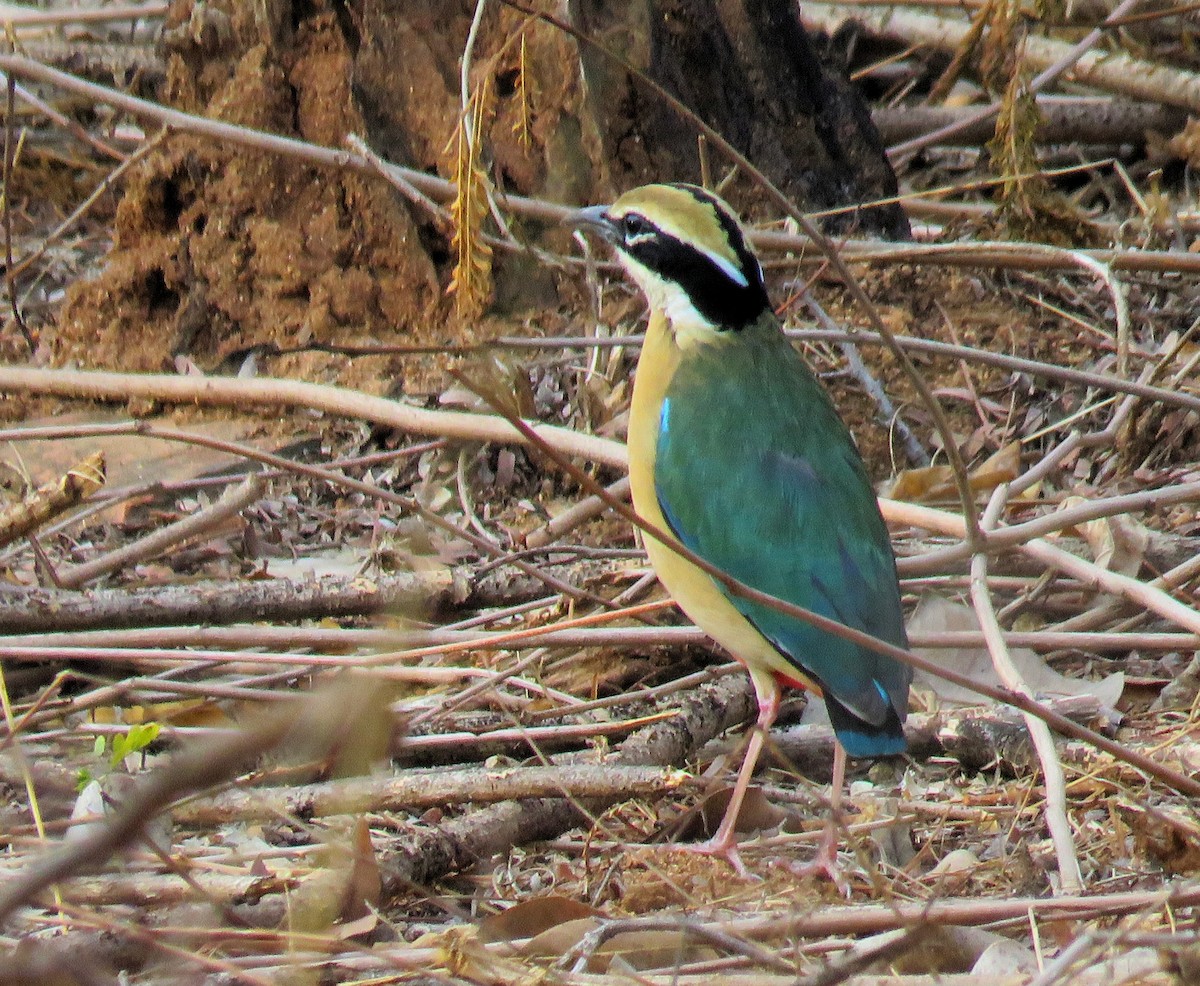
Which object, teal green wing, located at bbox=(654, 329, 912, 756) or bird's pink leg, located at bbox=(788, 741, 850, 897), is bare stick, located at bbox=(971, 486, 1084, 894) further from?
bird's pink leg, located at bbox=(788, 741, 850, 897)

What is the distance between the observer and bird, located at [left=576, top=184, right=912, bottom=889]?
386 centimetres

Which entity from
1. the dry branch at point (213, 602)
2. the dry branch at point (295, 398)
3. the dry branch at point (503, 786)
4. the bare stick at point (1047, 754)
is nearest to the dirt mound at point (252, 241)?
the dry branch at point (295, 398)

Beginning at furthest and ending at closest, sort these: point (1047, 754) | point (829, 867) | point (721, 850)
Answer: point (721, 850), point (829, 867), point (1047, 754)

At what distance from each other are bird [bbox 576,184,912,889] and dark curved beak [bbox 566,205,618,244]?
62mm

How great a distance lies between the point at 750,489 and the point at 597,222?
1.09 metres

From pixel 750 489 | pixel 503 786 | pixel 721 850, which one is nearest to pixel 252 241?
pixel 750 489

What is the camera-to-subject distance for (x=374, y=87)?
6.55 m

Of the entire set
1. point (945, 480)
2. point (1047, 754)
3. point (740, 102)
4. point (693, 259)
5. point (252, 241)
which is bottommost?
point (1047, 754)

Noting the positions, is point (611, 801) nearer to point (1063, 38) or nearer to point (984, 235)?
point (984, 235)

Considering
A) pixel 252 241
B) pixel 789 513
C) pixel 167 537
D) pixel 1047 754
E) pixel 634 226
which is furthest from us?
pixel 252 241

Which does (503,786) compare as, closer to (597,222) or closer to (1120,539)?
(597,222)

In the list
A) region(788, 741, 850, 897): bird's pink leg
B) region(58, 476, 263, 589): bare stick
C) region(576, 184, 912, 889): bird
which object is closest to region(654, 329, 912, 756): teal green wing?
region(576, 184, 912, 889): bird

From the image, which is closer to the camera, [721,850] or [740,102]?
[721,850]

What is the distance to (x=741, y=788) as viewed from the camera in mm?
3920
